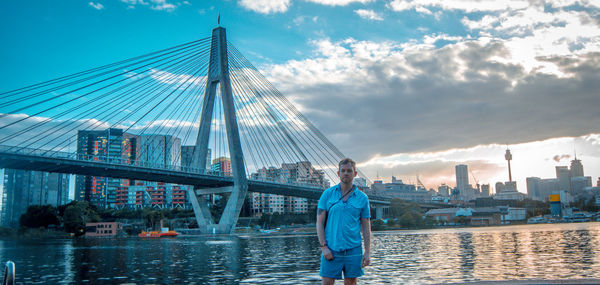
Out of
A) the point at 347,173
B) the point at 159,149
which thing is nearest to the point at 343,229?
the point at 347,173

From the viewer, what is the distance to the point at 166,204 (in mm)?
160750

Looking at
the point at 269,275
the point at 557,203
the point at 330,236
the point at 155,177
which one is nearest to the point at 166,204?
the point at 155,177

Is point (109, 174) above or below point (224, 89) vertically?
below

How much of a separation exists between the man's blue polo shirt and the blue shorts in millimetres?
71

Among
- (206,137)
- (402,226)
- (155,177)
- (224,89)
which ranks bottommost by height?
(402,226)

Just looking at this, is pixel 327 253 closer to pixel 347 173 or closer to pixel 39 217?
pixel 347 173

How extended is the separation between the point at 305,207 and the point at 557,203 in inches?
3133

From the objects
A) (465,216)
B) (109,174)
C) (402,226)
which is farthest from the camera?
(465,216)

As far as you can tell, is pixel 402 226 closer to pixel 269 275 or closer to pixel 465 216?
pixel 465 216

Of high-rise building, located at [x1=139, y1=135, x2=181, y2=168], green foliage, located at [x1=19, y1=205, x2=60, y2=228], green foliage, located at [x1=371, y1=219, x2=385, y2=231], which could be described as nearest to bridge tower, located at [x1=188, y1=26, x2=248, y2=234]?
green foliage, located at [x1=371, y1=219, x2=385, y2=231]

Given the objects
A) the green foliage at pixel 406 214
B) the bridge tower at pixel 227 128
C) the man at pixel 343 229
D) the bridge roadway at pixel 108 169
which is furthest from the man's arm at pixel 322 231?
the green foliage at pixel 406 214

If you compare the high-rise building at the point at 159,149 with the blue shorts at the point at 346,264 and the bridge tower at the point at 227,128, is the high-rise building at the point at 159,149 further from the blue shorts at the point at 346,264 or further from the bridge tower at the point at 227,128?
the blue shorts at the point at 346,264

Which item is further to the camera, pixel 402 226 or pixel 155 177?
pixel 402 226

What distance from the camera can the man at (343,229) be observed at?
5.33 meters
